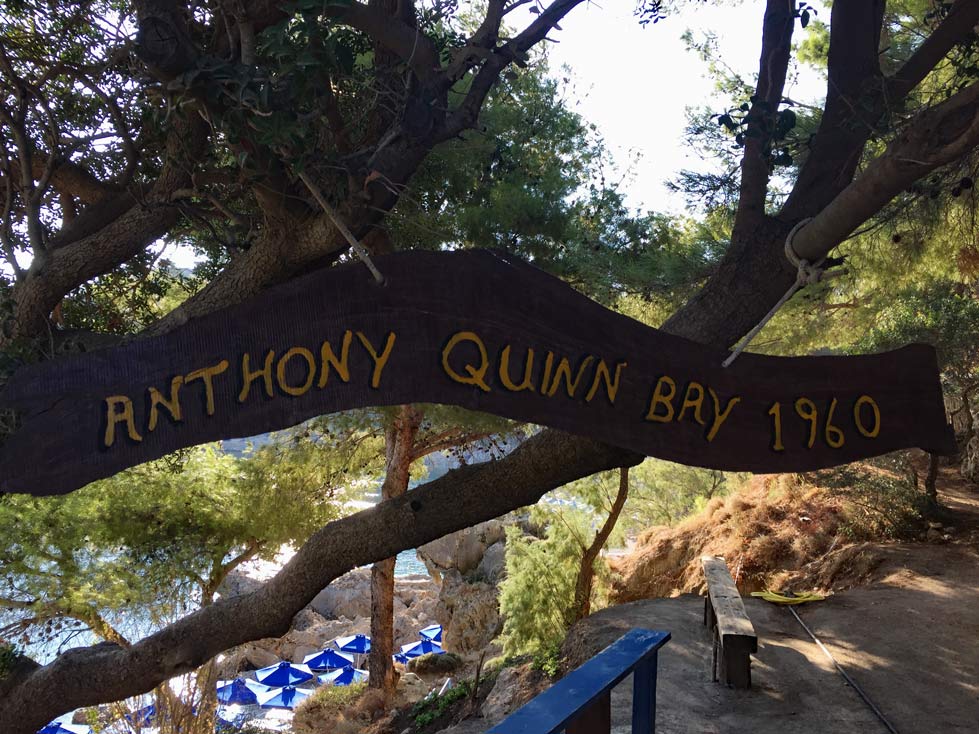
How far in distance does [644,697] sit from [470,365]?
1.10m

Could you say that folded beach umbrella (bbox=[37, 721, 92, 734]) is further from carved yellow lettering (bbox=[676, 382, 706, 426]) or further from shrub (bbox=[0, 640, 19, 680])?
carved yellow lettering (bbox=[676, 382, 706, 426])

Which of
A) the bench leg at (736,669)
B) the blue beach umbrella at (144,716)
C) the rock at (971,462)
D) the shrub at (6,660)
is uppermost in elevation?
the rock at (971,462)

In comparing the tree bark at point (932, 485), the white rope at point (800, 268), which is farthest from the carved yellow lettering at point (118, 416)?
the tree bark at point (932, 485)

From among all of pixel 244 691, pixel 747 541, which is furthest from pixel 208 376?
pixel 244 691

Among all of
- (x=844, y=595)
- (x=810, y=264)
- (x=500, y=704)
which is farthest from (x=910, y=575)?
(x=810, y=264)

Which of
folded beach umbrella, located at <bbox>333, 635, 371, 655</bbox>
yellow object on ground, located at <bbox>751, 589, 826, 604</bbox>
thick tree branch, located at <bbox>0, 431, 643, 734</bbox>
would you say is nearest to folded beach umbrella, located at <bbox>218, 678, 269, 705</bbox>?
folded beach umbrella, located at <bbox>333, 635, 371, 655</bbox>

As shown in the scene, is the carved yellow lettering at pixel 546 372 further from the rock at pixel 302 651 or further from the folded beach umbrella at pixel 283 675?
the rock at pixel 302 651

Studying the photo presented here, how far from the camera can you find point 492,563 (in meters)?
22.1

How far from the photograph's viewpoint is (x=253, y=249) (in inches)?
133

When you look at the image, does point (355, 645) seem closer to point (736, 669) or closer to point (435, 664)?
point (435, 664)

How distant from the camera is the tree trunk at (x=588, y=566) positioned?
982cm

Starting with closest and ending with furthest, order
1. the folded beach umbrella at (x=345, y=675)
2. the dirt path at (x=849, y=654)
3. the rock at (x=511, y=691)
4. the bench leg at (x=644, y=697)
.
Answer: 1. the bench leg at (x=644, y=697)
2. the dirt path at (x=849, y=654)
3. the rock at (x=511, y=691)
4. the folded beach umbrella at (x=345, y=675)

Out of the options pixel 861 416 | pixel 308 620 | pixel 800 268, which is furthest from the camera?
pixel 308 620

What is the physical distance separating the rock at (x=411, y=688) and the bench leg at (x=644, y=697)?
37.6ft
